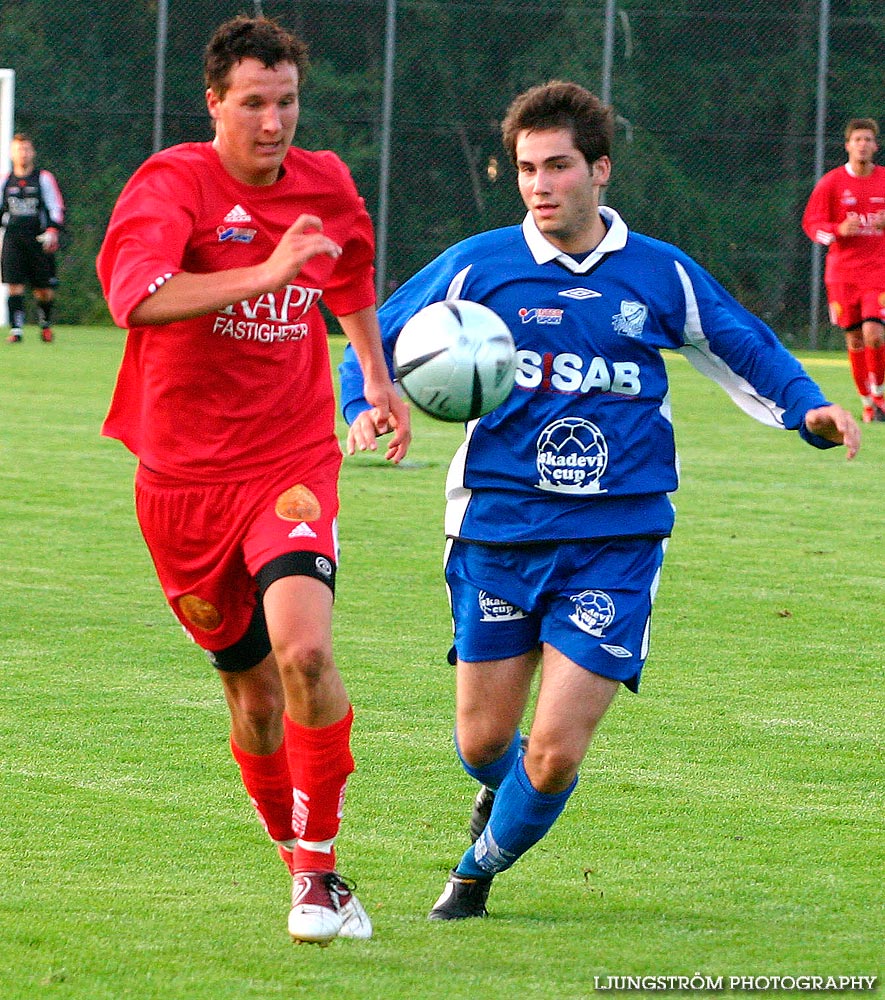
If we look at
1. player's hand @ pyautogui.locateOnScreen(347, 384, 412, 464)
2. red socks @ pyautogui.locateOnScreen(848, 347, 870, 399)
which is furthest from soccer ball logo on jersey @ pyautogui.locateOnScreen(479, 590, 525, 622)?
red socks @ pyautogui.locateOnScreen(848, 347, 870, 399)

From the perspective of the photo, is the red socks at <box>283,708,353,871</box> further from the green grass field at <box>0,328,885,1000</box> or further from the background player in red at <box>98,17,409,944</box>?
the green grass field at <box>0,328,885,1000</box>

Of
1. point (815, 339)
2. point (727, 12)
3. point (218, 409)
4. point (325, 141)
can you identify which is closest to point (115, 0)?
point (325, 141)

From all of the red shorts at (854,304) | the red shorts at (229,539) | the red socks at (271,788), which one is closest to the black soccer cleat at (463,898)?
the red socks at (271,788)

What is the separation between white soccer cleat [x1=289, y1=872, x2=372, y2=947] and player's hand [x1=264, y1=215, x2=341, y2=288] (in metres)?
1.34

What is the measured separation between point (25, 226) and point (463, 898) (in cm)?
1828

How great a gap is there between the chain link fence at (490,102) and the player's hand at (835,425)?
20.8 meters

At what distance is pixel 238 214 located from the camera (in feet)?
13.5

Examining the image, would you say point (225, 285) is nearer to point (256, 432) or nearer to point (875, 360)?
point (256, 432)

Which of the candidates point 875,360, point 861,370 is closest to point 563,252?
point 875,360

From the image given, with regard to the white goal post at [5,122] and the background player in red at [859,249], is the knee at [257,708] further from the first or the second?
the white goal post at [5,122]

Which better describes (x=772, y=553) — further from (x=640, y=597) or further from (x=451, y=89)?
(x=451, y=89)

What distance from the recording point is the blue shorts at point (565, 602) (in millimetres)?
4234

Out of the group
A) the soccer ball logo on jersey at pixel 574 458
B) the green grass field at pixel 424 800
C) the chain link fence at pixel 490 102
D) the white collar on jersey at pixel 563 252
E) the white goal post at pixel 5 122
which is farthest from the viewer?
the chain link fence at pixel 490 102

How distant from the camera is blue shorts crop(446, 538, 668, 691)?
13.9 feet
